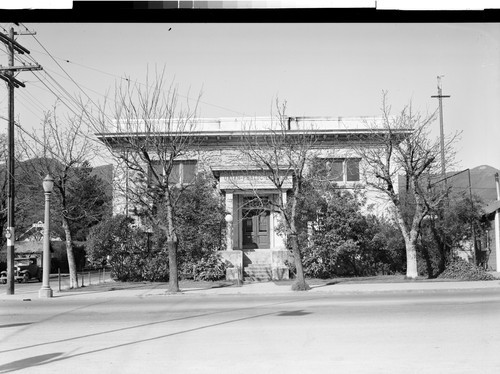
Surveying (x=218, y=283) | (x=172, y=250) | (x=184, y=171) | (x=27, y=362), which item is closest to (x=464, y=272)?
(x=218, y=283)

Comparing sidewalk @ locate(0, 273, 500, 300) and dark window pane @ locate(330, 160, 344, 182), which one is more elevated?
dark window pane @ locate(330, 160, 344, 182)

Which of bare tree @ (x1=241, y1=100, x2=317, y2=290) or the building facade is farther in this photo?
the building facade

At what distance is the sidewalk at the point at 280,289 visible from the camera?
1956cm

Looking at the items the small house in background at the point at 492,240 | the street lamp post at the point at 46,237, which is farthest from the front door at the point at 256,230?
the street lamp post at the point at 46,237

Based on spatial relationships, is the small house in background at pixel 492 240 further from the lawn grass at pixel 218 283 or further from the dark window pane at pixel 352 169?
the dark window pane at pixel 352 169

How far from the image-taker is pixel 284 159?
85.7 feet

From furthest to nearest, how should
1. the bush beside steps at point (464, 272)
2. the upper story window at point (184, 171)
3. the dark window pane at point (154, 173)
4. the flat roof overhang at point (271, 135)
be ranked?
the upper story window at point (184, 171) < the flat roof overhang at point (271, 135) < the bush beside steps at point (464, 272) < the dark window pane at point (154, 173)

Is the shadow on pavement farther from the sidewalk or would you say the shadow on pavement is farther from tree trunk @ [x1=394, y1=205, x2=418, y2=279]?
tree trunk @ [x1=394, y1=205, x2=418, y2=279]

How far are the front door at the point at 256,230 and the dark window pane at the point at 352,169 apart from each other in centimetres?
509

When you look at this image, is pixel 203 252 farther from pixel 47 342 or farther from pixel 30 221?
pixel 30 221

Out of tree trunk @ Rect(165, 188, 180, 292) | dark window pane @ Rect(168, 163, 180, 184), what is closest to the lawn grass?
tree trunk @ Rect(165, 188, 180, 292)

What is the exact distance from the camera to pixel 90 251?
26078 millimetres

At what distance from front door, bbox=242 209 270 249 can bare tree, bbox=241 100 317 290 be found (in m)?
2.27

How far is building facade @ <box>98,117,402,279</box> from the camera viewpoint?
26.2m
